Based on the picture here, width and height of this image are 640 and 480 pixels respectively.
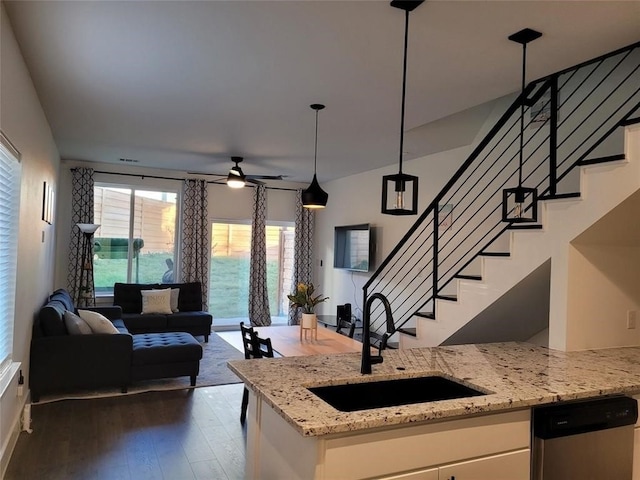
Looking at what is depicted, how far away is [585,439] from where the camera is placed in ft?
6.10

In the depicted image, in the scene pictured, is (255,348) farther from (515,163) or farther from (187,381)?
(515,163)

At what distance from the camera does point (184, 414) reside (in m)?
3.97

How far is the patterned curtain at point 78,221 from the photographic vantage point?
7.20m

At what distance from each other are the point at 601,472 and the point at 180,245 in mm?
7295

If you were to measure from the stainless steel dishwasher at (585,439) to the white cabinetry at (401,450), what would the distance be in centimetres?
6

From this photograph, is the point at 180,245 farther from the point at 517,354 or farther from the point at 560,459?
the point at 560,459

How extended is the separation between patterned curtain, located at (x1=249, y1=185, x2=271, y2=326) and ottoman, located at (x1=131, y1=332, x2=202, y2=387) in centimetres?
355

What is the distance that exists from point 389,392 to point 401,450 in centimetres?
52

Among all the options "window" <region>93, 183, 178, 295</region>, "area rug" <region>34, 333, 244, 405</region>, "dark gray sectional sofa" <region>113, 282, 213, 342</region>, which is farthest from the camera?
"window" <region>93, 183, 178, 295</region>

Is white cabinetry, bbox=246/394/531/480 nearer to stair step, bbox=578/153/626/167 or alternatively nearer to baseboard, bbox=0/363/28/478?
stair step, bbox=578/153/626/167

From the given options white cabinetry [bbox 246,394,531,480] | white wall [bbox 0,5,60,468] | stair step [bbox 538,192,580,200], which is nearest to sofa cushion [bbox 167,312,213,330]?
white wall [bbox 0,5,60,468]

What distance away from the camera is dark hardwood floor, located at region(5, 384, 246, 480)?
2.95 meters

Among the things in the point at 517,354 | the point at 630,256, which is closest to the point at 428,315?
the point at 517,354

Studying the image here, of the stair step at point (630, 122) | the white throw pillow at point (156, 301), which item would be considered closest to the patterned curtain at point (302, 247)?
the white throw pillow at point (156, 301)
